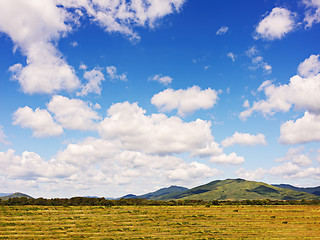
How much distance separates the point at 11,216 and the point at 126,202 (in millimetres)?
→ 42954

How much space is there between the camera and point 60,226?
183ft

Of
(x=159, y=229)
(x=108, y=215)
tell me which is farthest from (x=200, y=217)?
(x=108, y=215)

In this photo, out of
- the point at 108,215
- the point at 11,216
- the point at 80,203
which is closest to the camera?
the point at 11,216

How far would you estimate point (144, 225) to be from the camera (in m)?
58.8

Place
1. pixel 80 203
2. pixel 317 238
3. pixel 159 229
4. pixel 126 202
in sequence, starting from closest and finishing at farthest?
pixel 317 238, pixel 159 229, pixel 80 203, pixel 126 202

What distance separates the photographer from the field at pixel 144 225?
49.9 m

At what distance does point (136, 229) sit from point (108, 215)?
17881 millimetres

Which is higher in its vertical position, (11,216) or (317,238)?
(11,216)

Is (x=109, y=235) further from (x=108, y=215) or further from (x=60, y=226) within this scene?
(x=108, y=215)

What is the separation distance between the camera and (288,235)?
171 feet

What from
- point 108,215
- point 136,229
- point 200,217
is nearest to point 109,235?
point 136,229

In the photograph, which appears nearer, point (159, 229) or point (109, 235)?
point (109, 235)

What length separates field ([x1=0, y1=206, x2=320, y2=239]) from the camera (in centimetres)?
4988

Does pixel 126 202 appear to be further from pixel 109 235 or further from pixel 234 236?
pixel 234 236
